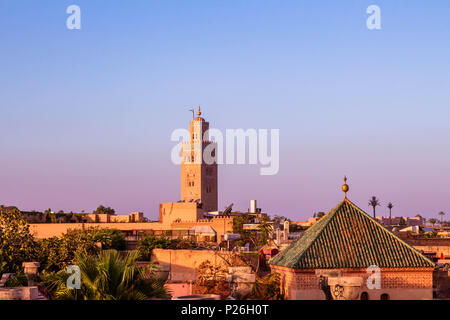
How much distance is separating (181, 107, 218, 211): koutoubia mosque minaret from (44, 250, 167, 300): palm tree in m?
110

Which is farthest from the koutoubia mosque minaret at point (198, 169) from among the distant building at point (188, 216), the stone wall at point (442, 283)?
the stone wall at point (442, 283)

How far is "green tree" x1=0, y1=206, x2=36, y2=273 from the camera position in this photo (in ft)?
90.7

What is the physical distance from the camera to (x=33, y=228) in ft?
271

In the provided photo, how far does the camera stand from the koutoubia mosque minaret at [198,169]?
123 m

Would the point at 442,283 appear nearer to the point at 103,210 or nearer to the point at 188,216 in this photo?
the point at 188,216

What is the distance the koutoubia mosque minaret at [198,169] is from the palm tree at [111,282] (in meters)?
110

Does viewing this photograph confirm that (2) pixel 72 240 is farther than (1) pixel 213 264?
Yes

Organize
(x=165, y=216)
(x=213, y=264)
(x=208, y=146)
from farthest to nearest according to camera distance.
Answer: (x=208, y=146)
(x=165, y=216)
(x=213, y=264)

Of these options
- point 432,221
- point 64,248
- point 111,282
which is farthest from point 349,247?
point 432,221

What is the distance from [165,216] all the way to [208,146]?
39.5m

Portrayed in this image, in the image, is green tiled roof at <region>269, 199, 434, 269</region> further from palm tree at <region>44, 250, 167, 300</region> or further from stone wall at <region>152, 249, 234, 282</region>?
stone wall at <region>152, 249, 234, 282</region>

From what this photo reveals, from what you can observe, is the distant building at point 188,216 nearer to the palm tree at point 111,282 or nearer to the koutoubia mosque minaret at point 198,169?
the koutoubia mosque minaret at point 198,169
